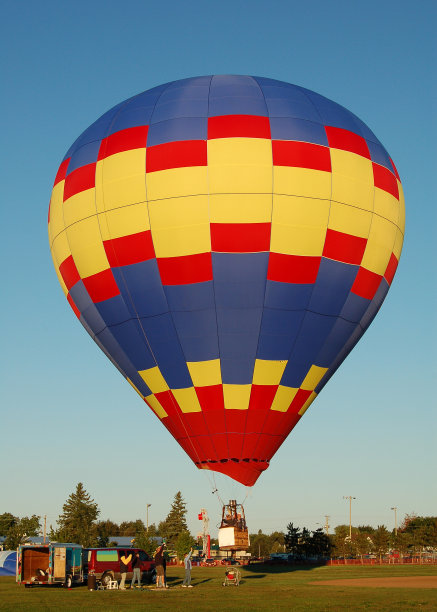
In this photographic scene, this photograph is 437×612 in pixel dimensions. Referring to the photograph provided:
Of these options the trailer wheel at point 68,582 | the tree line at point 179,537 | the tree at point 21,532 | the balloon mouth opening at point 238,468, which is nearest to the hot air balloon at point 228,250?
the balloon mouth opening at point 238,468

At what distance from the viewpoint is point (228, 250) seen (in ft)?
67.8

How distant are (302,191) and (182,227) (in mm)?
3524

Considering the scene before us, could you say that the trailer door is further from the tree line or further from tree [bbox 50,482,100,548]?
tree [bbox 50,482,100,548]

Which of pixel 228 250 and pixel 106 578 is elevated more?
pixel 228 250

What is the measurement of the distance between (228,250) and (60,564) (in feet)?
35.6

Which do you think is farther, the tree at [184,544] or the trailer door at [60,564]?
the tree at [184,544]

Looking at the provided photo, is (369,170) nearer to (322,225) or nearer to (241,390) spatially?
(322,225)

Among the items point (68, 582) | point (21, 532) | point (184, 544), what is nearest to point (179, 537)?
point (184, 544)

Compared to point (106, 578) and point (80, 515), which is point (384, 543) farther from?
point (106, 578)

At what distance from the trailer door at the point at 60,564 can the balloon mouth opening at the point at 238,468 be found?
16.8 feet

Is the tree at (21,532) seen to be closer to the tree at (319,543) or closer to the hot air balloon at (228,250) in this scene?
the tree at (319,543)

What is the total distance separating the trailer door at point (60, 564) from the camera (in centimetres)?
2252

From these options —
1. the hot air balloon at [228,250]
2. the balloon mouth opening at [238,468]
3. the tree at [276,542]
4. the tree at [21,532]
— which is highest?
the hot air balloon at [228,250]

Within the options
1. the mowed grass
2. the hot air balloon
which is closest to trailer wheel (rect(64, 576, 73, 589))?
the mowed grass
